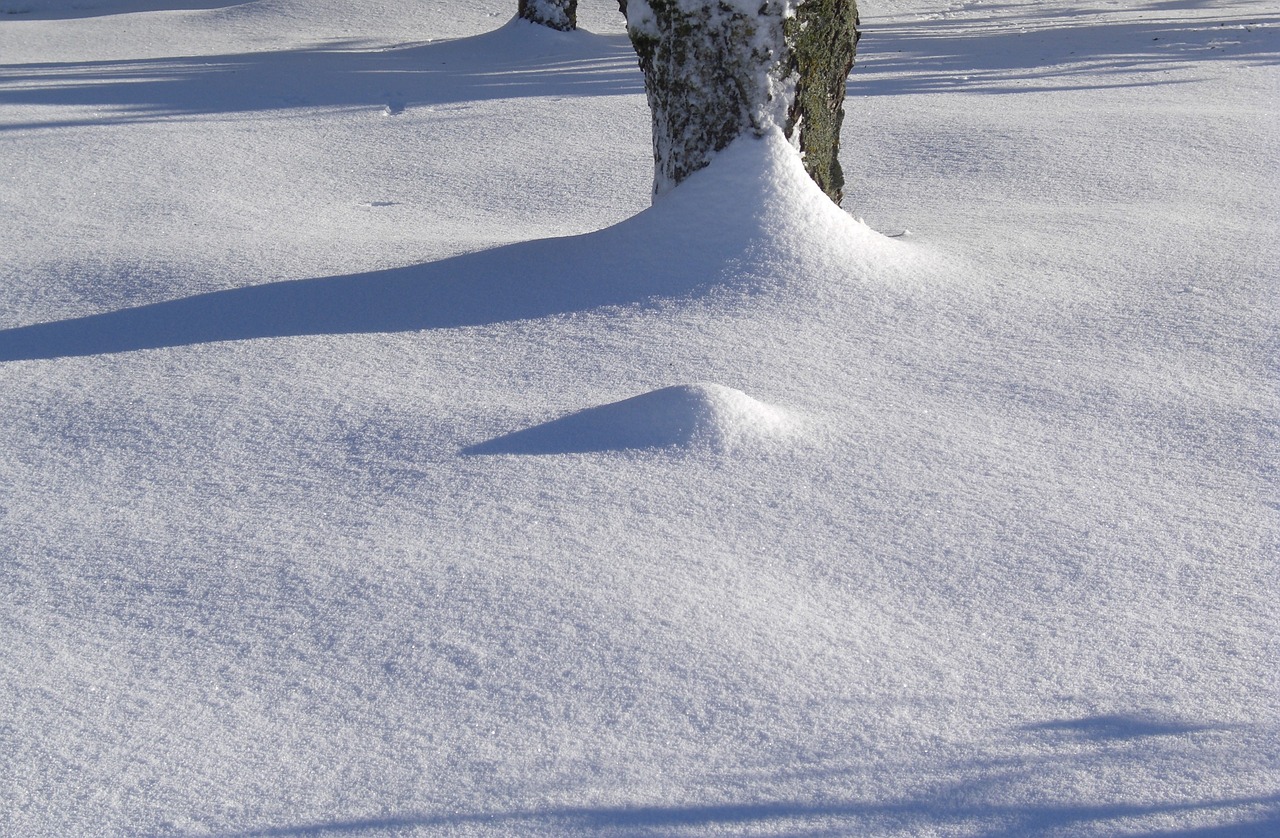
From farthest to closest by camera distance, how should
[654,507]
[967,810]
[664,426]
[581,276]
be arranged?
[581,276], [664,426], [654,507], [967,810]

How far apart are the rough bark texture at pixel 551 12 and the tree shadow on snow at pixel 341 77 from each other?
8 cm

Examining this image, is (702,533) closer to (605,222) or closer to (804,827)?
(804,827)

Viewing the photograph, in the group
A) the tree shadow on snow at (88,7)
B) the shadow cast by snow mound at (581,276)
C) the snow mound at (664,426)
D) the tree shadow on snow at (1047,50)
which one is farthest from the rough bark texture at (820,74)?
the tree shadow on snow at (88,7)

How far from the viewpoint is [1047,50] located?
8.41 metres

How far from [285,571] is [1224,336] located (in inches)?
93.9

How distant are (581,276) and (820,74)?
1.00m

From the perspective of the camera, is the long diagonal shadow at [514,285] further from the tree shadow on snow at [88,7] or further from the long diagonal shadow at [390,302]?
the tree shadow on snow at [88,7]

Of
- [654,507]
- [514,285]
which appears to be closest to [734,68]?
[514,285]

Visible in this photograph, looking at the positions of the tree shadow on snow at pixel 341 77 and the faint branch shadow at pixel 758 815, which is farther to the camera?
the tree shadow on snow at pixel 341 77

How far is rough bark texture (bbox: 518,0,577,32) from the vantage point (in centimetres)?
909

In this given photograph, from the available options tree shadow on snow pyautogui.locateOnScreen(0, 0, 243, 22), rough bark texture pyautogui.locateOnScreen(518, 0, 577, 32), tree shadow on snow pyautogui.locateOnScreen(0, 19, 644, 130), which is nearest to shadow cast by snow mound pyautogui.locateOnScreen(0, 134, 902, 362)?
tree shadow on snow pyautogui.locateOnScreen(0, 19, 644, 130)

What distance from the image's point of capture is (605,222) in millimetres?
4648

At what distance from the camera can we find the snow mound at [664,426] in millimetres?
2578

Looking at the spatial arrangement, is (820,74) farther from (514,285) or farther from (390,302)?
(390,302)
